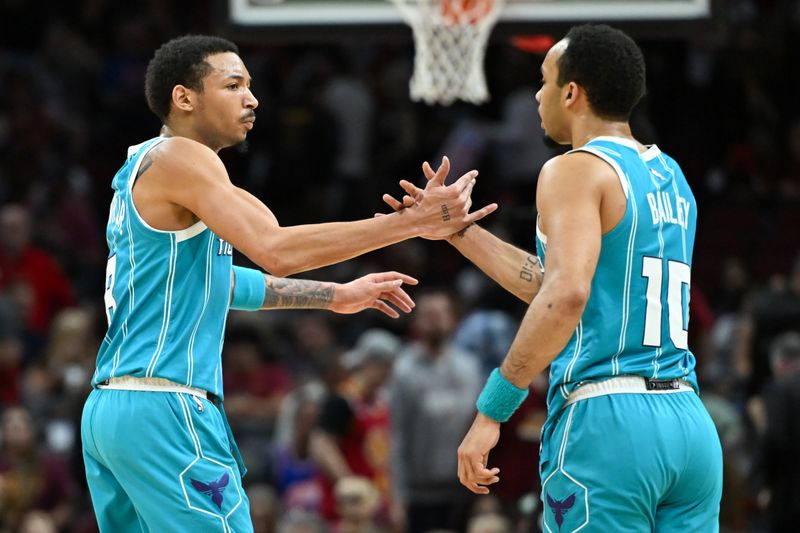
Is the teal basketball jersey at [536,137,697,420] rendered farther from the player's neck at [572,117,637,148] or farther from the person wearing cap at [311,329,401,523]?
the person wearing cap at [311,329,401,523]

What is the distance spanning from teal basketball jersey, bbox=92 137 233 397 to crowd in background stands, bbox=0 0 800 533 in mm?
2496

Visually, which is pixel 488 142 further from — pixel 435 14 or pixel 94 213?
pixel 435 14

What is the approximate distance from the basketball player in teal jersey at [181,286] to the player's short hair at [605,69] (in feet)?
2.91

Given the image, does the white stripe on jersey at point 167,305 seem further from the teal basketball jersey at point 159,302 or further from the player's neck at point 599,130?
the player's neck at point 599,130

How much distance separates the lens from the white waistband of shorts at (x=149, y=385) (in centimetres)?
508

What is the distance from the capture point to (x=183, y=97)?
5.38 m

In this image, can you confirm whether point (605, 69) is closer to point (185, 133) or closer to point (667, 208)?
point (667, 208)

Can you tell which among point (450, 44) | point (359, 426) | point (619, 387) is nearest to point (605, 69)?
point (619, 387)

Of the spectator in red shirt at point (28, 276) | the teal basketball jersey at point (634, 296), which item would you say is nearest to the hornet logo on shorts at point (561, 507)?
the teal basketball jersey at point (634, 296)

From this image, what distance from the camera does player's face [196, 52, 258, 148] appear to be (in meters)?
5.38

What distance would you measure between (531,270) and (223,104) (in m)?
1.44

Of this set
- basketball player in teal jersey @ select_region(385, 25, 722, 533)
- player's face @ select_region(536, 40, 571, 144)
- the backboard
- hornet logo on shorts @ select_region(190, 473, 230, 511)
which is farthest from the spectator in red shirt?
basketball player in teal jersey @ select_region(385, 25, 722, 533)

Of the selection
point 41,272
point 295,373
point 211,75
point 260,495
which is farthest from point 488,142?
point 211,75

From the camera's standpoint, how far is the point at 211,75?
5395 millimetres
